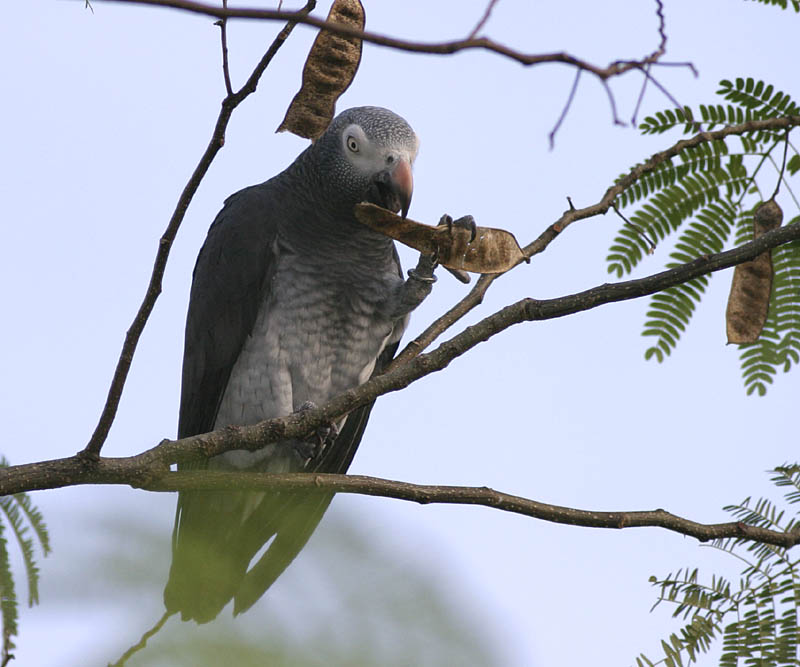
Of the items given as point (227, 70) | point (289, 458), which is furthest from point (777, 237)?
point (289, 458)

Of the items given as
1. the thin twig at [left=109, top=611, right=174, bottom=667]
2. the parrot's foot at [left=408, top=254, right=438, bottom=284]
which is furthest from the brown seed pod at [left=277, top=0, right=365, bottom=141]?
the thin twig at [left=109, top=611, right=174, bottom=667]

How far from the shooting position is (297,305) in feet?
14.8

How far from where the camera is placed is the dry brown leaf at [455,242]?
3.27m

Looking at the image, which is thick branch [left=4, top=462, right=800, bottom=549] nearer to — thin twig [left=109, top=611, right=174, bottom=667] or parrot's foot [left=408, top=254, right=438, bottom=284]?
parrot's foot [left=408, top=254, right=438, bottom=284]

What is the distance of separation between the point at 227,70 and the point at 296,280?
2215 millimetres

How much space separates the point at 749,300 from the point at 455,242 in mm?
1230

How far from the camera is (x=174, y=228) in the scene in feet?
7.95

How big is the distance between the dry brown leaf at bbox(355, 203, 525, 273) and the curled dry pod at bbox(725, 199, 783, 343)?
0.92 m

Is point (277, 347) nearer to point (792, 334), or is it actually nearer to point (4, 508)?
point (4, 508)

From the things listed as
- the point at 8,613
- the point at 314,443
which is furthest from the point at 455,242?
the point at 8,613

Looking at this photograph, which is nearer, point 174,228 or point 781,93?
point 174,228

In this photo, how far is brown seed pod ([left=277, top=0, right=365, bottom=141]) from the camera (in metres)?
3.48

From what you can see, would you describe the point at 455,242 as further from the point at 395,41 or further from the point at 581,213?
the point at 395,41

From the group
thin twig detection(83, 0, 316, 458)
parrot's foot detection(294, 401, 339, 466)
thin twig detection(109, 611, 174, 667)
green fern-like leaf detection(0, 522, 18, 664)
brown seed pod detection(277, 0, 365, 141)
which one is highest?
brown seed pod detection(277, 0, 365, 141)
